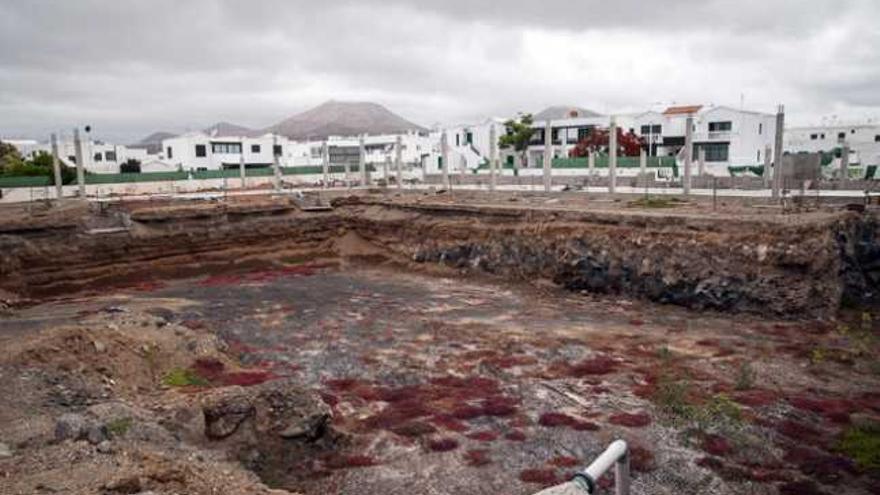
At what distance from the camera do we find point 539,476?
11.6 metres

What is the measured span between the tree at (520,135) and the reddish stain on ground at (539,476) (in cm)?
6359

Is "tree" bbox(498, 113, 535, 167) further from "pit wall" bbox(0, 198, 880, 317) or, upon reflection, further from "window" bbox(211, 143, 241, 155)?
"pit wall" bbox(0, 198, 880, 317)

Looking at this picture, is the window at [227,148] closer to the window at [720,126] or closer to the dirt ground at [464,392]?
the dirt ground at [464,392]

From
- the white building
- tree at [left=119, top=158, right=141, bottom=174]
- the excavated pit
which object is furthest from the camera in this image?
the white building

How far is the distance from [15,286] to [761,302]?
32.0 m

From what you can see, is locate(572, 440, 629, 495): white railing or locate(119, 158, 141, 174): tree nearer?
→ locate(572, 440, 629, 495): white railing

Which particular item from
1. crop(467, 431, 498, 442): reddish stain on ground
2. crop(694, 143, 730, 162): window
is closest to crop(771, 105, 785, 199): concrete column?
crop(467, 431, 498, 442): reddish stain on ground

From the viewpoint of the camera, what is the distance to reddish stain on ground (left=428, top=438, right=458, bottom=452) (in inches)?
496

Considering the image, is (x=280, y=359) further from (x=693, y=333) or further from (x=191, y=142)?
(x=191, y=142)

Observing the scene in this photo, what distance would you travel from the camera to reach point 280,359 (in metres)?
18.4

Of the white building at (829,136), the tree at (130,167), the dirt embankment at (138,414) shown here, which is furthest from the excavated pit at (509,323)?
the white building at (829,136)

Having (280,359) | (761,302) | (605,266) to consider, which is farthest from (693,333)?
(280,359)

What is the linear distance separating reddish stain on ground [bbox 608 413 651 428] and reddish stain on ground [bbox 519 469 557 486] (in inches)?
107

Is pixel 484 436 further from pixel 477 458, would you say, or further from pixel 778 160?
pixel 778 160
